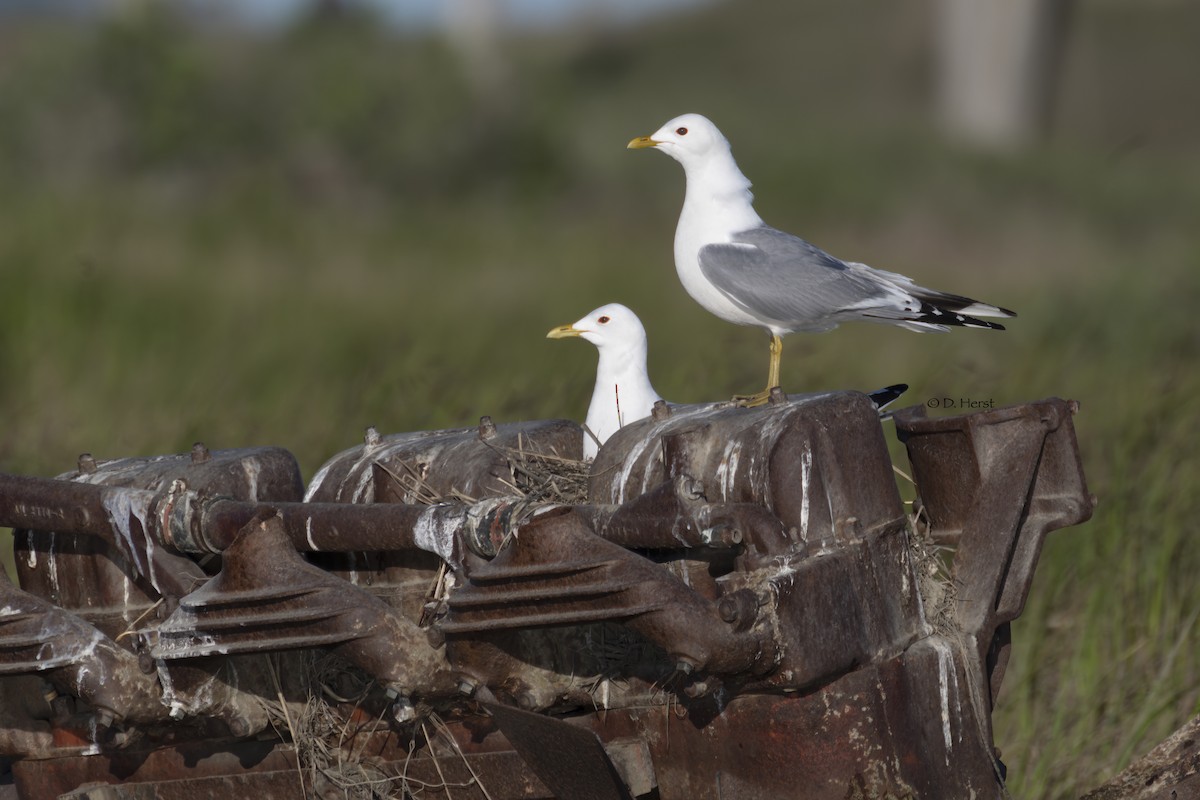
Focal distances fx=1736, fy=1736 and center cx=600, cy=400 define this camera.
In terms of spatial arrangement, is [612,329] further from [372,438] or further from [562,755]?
[562,755]

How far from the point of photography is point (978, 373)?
6496mm

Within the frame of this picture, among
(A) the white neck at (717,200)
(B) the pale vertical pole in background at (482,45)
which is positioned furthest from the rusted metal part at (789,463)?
(B) the pale vertical pole in background at (482,45)

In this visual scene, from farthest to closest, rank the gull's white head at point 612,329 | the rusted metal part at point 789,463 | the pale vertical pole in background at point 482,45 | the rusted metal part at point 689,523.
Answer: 1. the pale vertical pole in background at point 482,45
2. the gull's white head at point 612,329
3. the rusted metal part at point 789,463
4. the rusted metal part at point 689,523

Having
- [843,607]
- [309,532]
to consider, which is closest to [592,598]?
[843,607]

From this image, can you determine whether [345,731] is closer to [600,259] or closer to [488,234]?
[600,259]

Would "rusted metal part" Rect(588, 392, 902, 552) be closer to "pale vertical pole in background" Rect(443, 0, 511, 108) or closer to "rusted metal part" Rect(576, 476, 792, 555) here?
"rusted metal part" Rect(576, 476, 792, 555)

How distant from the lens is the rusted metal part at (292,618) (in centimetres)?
278

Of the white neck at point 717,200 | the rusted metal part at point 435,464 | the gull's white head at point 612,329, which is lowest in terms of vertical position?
the rusted metal part at point 435,464

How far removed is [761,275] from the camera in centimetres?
420

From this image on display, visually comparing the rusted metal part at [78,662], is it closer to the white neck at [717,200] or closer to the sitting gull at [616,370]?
the sitting gull at [616,370]

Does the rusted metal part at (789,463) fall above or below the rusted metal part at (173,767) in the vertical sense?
above

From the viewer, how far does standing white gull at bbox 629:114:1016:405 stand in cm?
419

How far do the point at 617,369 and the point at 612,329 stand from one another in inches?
4.7

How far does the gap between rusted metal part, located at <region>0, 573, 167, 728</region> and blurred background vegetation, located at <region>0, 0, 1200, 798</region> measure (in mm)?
2267
